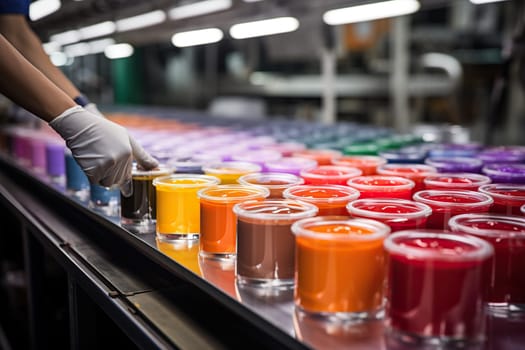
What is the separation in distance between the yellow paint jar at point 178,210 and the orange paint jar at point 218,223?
0.11 metres

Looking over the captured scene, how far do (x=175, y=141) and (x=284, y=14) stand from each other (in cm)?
128

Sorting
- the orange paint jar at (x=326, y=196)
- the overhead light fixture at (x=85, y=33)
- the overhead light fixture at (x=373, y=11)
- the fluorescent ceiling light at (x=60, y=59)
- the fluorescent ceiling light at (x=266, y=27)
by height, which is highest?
the fluorescent ceiling light at (x=60, y=59)

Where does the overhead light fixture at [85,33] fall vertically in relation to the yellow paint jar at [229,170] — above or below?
above

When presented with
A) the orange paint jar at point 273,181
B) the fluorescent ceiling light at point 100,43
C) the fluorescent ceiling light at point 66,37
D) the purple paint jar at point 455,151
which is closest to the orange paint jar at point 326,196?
the orange paint jar at point 273,181

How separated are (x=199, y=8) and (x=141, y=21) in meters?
1.15

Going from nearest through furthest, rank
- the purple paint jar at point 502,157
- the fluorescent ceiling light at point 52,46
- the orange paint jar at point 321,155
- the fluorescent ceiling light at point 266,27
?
1. the purple paint jar at point 502,157
2. the orange paint jar at point 321,155
3. the fluorescent ceiling light at point 266,27
4. the fluorescent ceiling light at point 52,46

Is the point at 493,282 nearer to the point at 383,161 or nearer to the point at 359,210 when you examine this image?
the point at 359,210

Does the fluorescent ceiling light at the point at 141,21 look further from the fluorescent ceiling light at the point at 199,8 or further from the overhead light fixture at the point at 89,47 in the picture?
the overhead light fixture at the point at 89,47

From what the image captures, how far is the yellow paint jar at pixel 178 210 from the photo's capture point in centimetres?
138

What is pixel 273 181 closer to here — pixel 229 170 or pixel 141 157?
pixel 229 170

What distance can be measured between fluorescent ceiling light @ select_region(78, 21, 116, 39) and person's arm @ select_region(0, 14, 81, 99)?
9.87 feet

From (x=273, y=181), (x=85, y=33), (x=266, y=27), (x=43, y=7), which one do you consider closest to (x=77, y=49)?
(x=85, y=33)

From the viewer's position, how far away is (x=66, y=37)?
670cm

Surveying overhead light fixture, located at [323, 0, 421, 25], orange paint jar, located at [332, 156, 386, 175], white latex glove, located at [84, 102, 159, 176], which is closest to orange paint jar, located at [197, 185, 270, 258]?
white latex glove, located at [84, 102, 159, 176]
